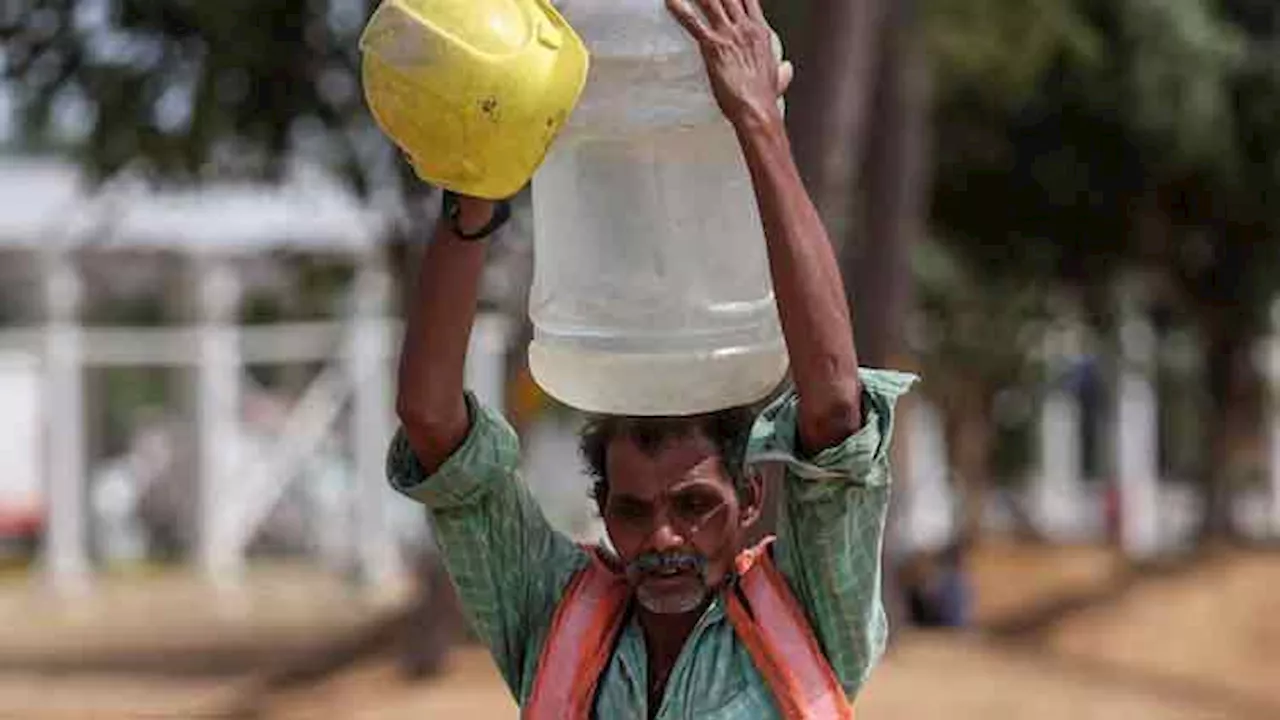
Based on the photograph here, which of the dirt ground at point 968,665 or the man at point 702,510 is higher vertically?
the man at point 702,510

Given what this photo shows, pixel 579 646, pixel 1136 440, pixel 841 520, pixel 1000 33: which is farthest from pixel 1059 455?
pixel 841 520

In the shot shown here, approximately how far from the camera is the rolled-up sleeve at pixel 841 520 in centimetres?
366

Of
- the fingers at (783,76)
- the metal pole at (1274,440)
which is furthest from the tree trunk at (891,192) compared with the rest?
the metal pole at (1274,440)

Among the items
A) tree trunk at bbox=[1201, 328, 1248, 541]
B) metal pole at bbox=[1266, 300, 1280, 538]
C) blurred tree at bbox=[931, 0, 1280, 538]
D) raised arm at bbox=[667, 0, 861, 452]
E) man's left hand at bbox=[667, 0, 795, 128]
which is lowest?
metal pole at bbox=[1266, 300, 1280, 538]

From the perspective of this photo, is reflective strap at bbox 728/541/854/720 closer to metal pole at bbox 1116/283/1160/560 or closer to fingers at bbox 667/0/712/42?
fingers at bbox 667/0/712/42

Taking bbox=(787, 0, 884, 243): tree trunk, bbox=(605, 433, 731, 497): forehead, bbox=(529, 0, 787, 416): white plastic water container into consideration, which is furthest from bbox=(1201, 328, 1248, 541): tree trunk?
bbox=(605, 433, 731, 497): forehead

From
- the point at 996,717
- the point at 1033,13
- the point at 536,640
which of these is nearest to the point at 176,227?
the point at 1033,13

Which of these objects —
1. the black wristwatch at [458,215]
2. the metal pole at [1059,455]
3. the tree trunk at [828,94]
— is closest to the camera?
the black wristwatch at [458,215]

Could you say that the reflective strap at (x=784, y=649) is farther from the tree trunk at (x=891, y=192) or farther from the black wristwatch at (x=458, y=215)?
the tree trunk at (x=891, y=192)

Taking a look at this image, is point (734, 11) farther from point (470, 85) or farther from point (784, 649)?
point (784, 649)

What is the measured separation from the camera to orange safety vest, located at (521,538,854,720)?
3.76 meters

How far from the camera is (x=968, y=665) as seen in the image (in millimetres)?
17328

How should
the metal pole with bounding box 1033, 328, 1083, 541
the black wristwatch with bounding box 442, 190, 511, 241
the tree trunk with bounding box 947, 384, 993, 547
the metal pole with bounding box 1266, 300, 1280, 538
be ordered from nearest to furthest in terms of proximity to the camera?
the black wristwatch with bounding box 442, 190, 511, 241, the tree trunk with bounding box 947, 384, 993, 547, the metal pole with bounding box 1266, 300, 1280, 538, the metal pole with bounding box 1033, 328, 1083, 541

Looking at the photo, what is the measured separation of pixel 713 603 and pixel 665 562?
0.10 m
